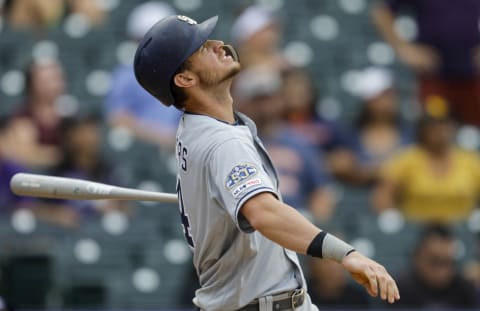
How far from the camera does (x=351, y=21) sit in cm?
967

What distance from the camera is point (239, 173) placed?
3463 mm

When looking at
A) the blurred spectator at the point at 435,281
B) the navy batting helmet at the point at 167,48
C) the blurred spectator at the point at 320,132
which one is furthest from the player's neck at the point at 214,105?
the blurred spectator at the point at 320,132

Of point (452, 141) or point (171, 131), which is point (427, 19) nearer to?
point (452, 141)

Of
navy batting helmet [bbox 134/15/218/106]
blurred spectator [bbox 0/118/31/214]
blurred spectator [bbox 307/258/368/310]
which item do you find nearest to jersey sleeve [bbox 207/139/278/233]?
navy batting helmet [bbox 134/15/218/106]

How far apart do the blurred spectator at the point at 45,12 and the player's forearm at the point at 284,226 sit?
6.23 metres

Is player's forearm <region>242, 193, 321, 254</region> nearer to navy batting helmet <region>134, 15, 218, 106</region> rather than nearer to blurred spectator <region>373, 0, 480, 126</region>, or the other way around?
navy batting helmet <region>134, 15, 218, 106</region>

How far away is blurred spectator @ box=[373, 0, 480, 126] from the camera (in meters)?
8.93

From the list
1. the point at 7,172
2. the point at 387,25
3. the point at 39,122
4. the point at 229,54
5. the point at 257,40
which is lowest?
the point at 7,172

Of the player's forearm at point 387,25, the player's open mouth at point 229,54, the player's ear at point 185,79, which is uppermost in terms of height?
the player's open mouth at point 229,54

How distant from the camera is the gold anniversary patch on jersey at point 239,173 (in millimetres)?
3455

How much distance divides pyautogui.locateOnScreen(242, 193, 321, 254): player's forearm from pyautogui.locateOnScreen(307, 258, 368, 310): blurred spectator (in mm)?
4457

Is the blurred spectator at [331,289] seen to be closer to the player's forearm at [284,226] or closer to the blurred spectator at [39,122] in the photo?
the blurred spectator at [39,122]

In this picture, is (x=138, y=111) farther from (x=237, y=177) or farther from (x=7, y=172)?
(x=237, y=177)

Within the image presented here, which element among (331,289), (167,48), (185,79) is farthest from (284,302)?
(331,289)
